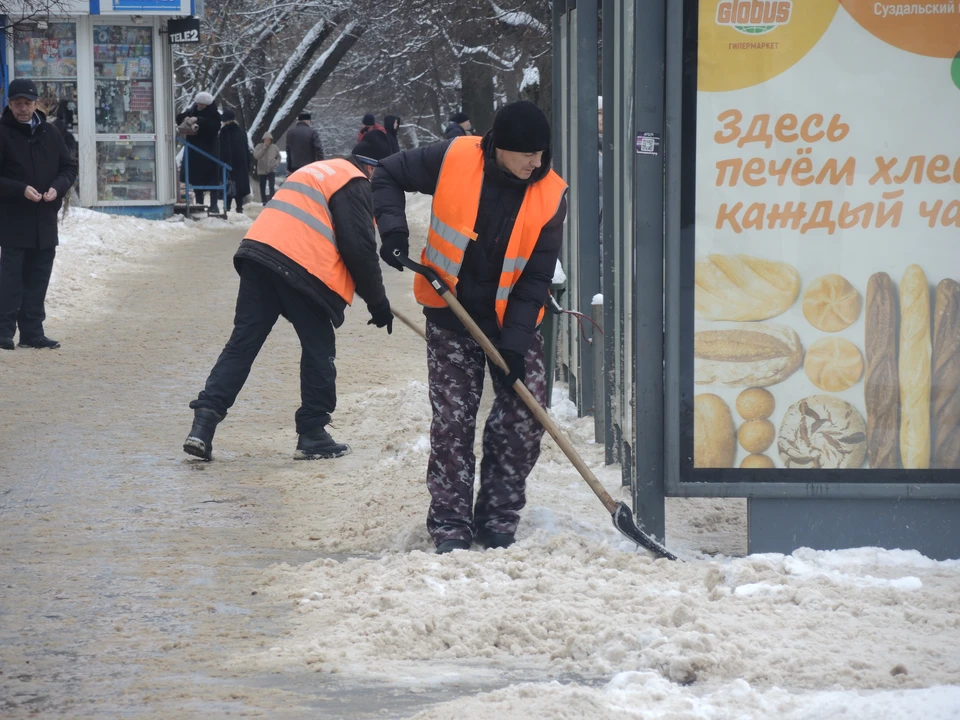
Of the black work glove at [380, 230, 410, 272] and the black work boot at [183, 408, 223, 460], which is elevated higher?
the black work glove at [380, 230, 410, 272]

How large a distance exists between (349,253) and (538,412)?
6.15 feet

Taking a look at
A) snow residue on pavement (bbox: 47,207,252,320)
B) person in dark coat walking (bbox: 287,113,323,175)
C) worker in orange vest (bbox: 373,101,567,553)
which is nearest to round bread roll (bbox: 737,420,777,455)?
worker in orange vest (bbox: 373,101,567,553)

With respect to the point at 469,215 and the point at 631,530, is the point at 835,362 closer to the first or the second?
the point at 631,530

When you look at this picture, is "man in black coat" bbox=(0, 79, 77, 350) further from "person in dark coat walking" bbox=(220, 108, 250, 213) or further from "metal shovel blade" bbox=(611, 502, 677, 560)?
"person in dark coat walking" bbox=(220, 108, 250, 213)

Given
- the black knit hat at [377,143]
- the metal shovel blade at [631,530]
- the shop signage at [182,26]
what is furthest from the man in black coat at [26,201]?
the shop signage at [182,26]

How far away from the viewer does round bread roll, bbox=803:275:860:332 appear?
176 inches

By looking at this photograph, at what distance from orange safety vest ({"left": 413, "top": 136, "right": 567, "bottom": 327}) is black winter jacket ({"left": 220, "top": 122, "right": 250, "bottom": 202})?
710 inches

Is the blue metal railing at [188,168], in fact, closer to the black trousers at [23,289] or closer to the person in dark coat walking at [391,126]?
the person in dark coat walking at [391,126]

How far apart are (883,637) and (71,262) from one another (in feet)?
41.0

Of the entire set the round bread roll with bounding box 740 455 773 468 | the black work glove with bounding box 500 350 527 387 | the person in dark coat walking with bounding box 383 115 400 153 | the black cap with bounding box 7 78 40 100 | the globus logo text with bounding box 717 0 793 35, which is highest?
the person in dark coat walking with bounding box 383 115 400 153

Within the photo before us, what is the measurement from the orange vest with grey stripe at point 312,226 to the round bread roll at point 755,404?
2.45 m

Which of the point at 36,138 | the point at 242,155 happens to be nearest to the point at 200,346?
the point at 36,138

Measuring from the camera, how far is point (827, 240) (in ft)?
14.6

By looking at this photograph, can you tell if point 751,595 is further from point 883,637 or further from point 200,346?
point 200,346
